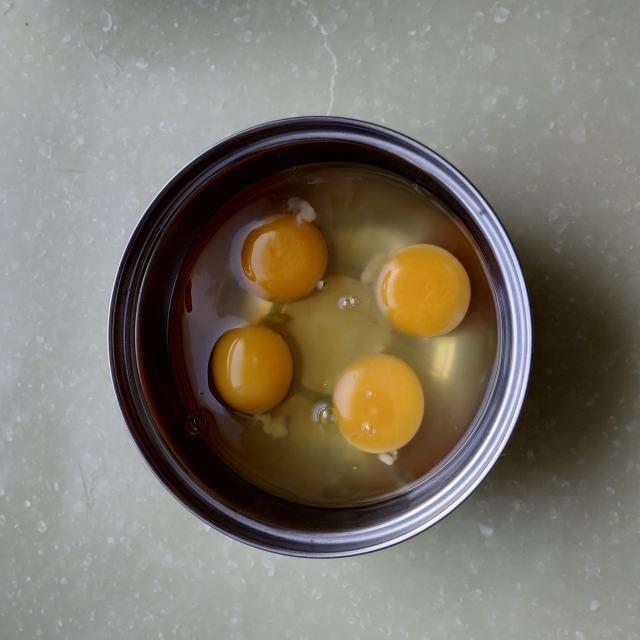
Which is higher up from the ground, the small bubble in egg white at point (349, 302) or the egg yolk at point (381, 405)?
the small bubble in egg white at point (349, 302)

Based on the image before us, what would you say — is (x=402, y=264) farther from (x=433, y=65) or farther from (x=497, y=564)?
(x=497, y=564)

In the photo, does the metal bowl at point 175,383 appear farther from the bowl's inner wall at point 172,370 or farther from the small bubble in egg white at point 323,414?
the small bubble in egg white at point 323,414

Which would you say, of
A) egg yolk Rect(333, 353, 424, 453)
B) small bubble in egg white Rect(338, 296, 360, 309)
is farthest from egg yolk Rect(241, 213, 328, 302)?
egg yolk Rect(333, 353, 424, 453)

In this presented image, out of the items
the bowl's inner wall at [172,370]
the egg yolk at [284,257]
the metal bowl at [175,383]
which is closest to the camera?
the metal bowl at [175,383]

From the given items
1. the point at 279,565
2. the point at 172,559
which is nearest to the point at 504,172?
the point at 279,565

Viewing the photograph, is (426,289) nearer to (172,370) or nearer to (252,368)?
(252,368)

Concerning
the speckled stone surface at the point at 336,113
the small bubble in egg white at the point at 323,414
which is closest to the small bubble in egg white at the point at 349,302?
the small bubble in egg white at the point at 323,414

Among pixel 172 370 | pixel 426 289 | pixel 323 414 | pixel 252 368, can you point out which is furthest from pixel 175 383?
pixel 426 289

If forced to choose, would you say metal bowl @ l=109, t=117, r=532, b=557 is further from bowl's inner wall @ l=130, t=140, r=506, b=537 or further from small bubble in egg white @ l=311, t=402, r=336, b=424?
small bubble in egg white @ l=311, t=402, r=336, b=424
